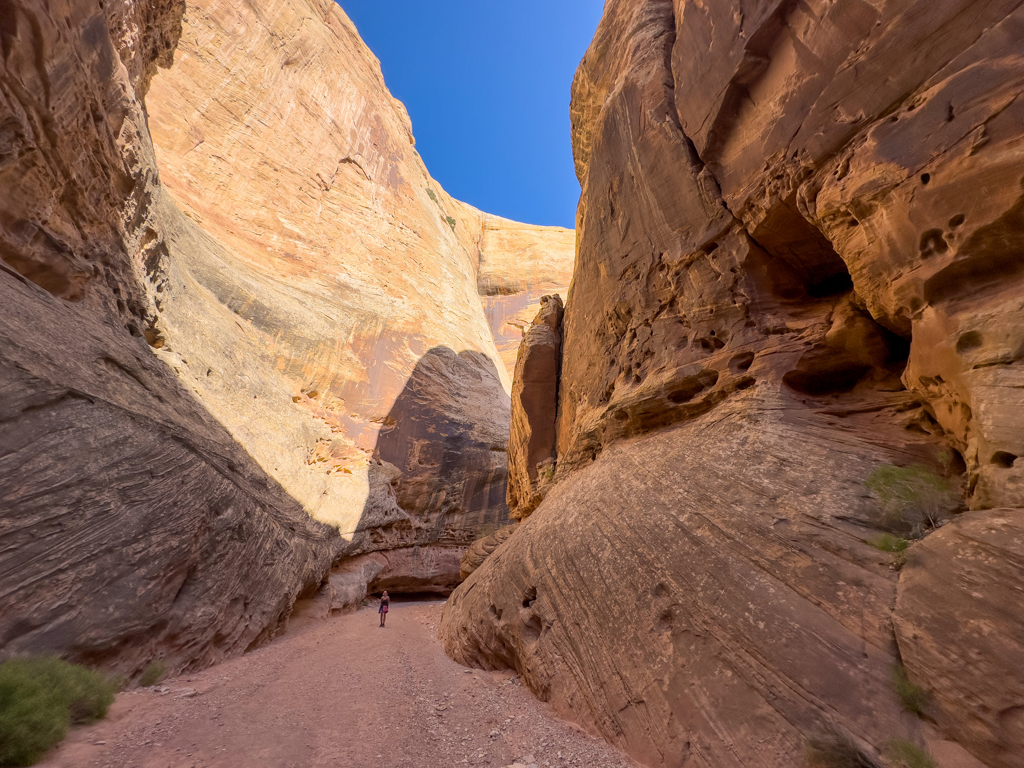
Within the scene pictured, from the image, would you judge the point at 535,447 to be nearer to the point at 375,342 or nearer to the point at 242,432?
the point at 242,432

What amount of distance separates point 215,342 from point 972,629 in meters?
14.2

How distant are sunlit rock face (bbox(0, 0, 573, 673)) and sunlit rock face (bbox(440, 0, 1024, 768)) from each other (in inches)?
190

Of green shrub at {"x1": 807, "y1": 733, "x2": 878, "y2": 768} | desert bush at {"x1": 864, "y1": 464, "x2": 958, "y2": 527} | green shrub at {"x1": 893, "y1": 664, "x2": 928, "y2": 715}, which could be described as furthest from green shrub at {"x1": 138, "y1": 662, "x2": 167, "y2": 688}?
desert bush at {"x1": 864, "y1": 464, "x2": 958, "y2": 527}

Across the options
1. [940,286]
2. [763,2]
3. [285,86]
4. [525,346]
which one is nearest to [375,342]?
[525,346]

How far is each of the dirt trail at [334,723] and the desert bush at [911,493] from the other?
3262 millimetres

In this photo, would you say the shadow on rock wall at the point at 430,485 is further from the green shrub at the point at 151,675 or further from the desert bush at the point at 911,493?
the desert bush at the point at 911,493

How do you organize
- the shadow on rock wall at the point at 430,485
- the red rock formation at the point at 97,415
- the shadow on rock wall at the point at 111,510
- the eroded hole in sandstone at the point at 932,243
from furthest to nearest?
the shadow on rock wall at the point at 430,485 < the red rock formation at the point at 97,415 < the shadow on rock wall at the point at 111,510 < the eroded hole in sandstone at the point at 932,243

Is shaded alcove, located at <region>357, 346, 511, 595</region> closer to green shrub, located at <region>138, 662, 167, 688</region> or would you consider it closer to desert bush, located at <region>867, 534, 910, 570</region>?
green shrub, located at <region>138, 662, 167, 688</region>

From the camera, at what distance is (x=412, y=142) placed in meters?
32.9

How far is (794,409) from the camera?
5.65m

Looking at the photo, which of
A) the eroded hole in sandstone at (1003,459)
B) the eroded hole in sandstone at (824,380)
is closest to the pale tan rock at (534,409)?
the eroded hole in sandstone at (824,380)

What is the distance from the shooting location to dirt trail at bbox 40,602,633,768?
397 cm

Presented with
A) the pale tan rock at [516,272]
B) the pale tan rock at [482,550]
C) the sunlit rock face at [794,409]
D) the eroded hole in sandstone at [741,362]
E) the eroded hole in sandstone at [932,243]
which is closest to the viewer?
the sunlit rock face at [794,409]

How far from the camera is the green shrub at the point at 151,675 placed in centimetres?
601
